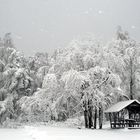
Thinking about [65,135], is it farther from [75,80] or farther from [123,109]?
[123,109]

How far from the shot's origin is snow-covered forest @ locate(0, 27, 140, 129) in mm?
30797

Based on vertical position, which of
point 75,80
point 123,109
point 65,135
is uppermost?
point 75,80

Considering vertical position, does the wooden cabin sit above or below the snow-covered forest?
below

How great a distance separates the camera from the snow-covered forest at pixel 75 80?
3080cm

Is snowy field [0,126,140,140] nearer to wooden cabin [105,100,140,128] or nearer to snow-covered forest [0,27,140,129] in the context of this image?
wooden cabin [105,100,140,128]

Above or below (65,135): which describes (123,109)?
above

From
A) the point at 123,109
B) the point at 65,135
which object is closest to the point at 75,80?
the point at 123,109

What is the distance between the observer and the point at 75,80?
97.0 ft

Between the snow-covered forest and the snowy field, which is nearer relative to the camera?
the snowy field

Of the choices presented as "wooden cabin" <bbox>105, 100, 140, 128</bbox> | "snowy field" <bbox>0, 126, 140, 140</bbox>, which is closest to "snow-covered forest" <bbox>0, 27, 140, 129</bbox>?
"wooden cabin" <bbox>105, 100, 140, 128</bbox>

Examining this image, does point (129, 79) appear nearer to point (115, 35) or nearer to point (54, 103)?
point (115, 35)

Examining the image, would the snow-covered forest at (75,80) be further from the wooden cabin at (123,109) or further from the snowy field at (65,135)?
the snowy field at (65,135)

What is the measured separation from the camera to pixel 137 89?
41000 mm

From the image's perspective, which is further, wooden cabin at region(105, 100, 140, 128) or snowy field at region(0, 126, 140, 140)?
wooden cabin at region(105, 100, 140, 128)
